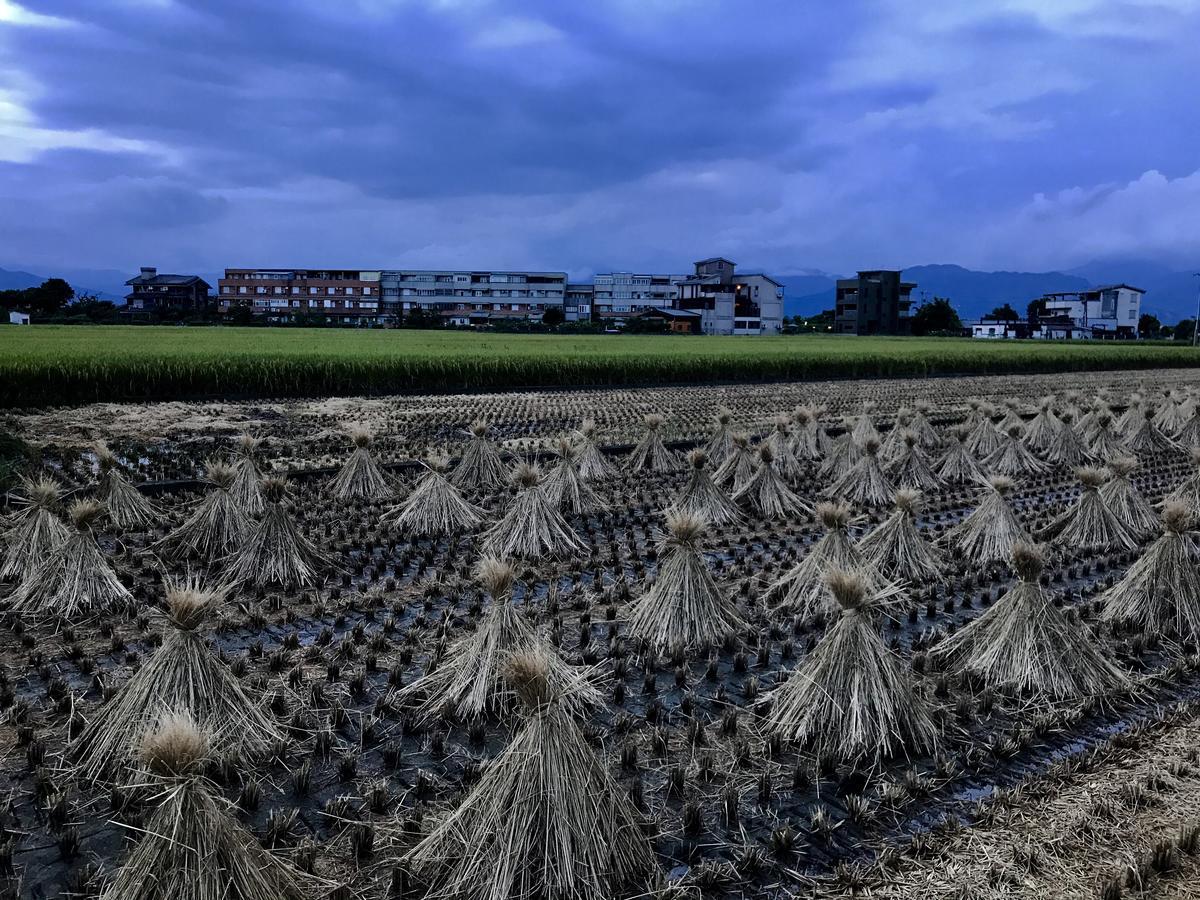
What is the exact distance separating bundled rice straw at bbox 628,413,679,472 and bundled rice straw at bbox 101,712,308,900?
32.3 ft

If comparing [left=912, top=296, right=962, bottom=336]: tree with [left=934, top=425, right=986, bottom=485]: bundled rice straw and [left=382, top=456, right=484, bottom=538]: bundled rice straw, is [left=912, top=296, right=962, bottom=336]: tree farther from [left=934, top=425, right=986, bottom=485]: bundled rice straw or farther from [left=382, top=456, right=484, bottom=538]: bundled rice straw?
[left=382, top=456, right=484, bottom=538]: bundled rice straw

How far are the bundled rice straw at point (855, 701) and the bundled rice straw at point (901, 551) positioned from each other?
A: 10.2 feet

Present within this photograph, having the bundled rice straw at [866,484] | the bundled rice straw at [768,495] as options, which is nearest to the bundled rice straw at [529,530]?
the bundled rice straw at [768,495]

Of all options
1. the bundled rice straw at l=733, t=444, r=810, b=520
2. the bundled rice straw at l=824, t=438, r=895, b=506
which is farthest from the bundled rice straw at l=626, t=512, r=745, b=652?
the bundled rice straw at l=824, t=438, r=895, b=506

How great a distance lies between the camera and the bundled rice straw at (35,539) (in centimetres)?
700

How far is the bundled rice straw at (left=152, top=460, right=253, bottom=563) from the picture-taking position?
320 inches

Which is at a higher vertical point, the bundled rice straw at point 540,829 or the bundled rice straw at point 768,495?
the bundled rice straw at point 768,495

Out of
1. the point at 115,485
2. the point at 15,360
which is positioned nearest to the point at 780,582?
the point at 115,485

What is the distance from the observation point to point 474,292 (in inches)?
3575

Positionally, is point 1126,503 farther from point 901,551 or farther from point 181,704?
point 181,704

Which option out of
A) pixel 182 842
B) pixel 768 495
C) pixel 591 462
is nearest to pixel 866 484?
pixel 768 495

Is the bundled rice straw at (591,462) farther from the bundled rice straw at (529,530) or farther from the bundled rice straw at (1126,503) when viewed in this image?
the bundled rice straw at (1126,503)

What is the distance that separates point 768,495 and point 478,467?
12.9ft

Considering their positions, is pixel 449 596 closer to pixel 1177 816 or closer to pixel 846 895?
pixel 846 895
